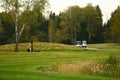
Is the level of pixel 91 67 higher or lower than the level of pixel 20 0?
lower

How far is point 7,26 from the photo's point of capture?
3735 inches

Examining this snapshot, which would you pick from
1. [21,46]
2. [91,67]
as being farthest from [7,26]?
[91,67]

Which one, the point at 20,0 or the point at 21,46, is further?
the point at 21,46

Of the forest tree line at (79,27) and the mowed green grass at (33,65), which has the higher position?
the forest tree line at (79,27)

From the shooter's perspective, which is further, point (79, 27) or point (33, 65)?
point (79, 27)

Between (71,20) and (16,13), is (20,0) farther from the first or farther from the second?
(71,20)

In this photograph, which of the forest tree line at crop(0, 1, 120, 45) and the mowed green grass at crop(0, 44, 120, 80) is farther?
the forest tree line at crop(0, 1, 120, 45)

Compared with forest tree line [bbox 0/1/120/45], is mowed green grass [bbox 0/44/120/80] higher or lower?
lower

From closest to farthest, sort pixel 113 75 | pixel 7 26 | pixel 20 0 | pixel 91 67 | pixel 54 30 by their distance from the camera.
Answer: pixel 113 75, pixel 91 67, pixel 20 0, pixel 7 26, pixel 54 30

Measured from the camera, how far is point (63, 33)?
99938 mm

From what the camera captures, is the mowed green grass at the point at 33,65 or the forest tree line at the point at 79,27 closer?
the mowed green grass at the point at 33,65

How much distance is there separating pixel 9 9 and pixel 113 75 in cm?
3927

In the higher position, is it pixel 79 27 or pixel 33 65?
pixel 79 27

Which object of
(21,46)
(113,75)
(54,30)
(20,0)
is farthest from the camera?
(54,30)
